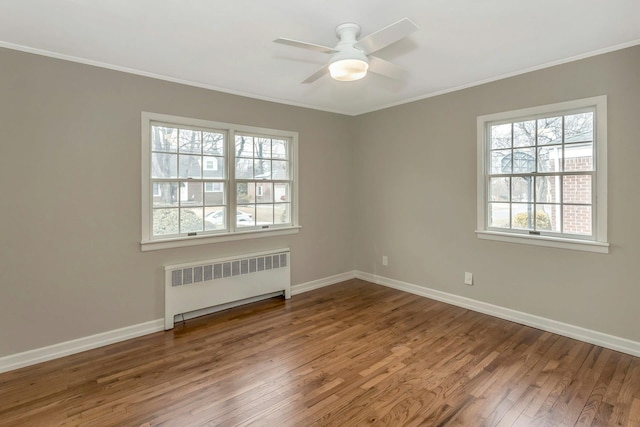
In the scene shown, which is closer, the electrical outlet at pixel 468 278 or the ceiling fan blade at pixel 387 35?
the ceiling fan blade at pixel 387 35

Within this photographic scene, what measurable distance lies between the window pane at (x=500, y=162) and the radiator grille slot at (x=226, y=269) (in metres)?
2.69

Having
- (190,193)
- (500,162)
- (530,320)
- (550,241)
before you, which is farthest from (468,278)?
(190,193)

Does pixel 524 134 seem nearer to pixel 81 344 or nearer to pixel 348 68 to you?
pixel 348 68

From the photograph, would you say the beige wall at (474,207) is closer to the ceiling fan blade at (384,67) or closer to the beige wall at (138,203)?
the beige wall at (138,203)

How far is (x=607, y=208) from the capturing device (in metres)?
2.90

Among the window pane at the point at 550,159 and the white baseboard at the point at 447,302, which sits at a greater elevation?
the window pane at the point at 550,159

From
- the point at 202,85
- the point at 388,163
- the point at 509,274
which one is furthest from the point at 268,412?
the point at 388,163

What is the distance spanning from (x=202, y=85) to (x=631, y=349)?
474cm

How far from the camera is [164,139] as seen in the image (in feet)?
11.4

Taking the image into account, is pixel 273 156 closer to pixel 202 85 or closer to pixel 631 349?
pixel 202 85

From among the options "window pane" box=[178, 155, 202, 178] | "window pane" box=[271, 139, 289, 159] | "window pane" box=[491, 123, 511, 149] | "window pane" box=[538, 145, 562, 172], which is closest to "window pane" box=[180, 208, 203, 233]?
"window pane" box=[178, 155, 202, 178]

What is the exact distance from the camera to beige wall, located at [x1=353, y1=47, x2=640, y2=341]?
283cm

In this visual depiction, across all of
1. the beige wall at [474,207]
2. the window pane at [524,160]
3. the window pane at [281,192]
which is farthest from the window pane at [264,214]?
the window pane at [524,160]

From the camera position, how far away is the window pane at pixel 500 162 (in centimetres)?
358
